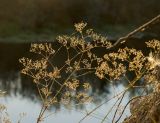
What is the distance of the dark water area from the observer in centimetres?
1611

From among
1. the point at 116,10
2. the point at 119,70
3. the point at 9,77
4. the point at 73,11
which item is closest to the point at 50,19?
the point at 73,11

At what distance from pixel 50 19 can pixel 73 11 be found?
172 centimetres

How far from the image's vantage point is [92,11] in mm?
35906

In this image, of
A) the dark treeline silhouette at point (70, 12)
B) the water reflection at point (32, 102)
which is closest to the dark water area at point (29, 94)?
the water reflection at point (32, 102)

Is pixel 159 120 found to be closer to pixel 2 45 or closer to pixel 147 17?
pixel 2 45

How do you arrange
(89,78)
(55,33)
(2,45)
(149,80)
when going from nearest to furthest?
(149,80) < (89,78) < (2,45) < (55,33)

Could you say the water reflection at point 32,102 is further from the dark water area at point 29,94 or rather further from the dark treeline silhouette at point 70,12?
the dark treeline silhouette at point 70,12

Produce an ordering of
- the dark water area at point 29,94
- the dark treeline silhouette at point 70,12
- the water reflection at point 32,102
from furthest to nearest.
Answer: the dark treeline silhouette at point 70,12 < the dark water area at point 29,94 < the water reflection at point 32,102

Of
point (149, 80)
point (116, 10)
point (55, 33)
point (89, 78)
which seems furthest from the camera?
point (116, 10)

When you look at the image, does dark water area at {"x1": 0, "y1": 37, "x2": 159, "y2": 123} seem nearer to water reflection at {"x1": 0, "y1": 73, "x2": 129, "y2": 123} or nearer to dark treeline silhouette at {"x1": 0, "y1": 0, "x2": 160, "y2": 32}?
water reflection at {"x1": 0, "y1": 73, "x2": 129, "y2": 123}

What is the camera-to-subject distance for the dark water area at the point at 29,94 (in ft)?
52.9

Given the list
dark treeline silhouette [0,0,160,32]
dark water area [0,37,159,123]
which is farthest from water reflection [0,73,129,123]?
dark treeline silhouette [0,0,160,32]

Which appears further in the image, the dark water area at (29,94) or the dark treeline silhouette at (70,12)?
the dark treeline silhouette at (70,12)

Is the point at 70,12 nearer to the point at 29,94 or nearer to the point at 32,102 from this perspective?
the point at 29,94
